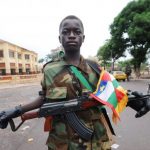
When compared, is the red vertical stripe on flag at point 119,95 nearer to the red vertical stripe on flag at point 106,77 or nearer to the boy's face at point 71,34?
the red vertical stripe on flag at point 106,77

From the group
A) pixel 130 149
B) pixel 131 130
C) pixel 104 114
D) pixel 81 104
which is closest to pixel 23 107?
pixel 81 104

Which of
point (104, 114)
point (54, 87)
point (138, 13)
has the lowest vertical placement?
point (104, 114)

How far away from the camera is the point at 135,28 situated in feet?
75.6

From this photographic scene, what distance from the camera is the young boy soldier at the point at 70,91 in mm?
1663

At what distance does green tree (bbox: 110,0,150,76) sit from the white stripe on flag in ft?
71.6

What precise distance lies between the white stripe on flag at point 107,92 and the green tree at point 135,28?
859 inches

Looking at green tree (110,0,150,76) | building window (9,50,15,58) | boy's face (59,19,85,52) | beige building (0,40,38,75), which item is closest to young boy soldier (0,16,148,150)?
boy's face (59,19,85,52)

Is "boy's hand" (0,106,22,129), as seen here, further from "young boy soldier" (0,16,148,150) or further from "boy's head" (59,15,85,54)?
"boy's head" (59,15,85,54)

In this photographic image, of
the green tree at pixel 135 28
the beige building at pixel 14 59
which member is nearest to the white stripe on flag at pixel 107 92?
the green tree at pixel 135 28

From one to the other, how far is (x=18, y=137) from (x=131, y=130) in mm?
2217

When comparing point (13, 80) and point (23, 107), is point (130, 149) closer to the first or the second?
point (23, 107)

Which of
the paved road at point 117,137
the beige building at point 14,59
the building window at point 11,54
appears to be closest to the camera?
the paved road at point 117,137

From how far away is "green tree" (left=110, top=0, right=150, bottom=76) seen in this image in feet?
74.6

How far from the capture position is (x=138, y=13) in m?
24.7
